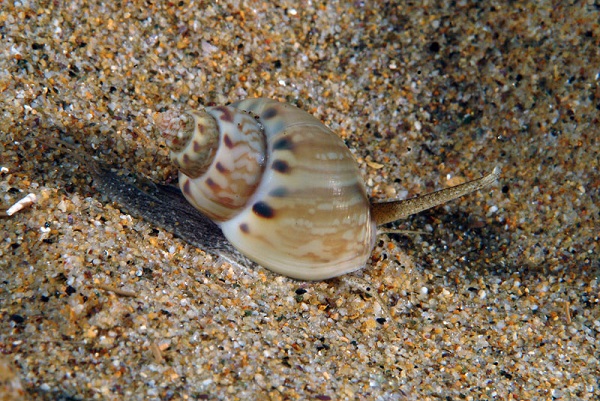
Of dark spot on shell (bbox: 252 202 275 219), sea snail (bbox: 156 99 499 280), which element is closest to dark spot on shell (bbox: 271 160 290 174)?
sea snail (bbox: 156 99 499 280)

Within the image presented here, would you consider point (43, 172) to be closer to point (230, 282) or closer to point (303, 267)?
point (230, 282)

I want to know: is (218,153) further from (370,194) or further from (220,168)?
(370,194)

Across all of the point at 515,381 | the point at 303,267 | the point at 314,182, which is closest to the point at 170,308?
the point at 303,267

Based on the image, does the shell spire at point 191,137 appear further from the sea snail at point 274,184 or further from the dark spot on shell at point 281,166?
the dark spot on shell at point 281,166

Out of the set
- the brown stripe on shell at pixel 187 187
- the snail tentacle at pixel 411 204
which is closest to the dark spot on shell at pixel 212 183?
the brown stripe on shell at pixel 187 187

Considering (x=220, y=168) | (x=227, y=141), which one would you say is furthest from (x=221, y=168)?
(x=227, y=141)

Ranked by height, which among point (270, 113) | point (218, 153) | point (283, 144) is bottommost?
point (218, 153)
